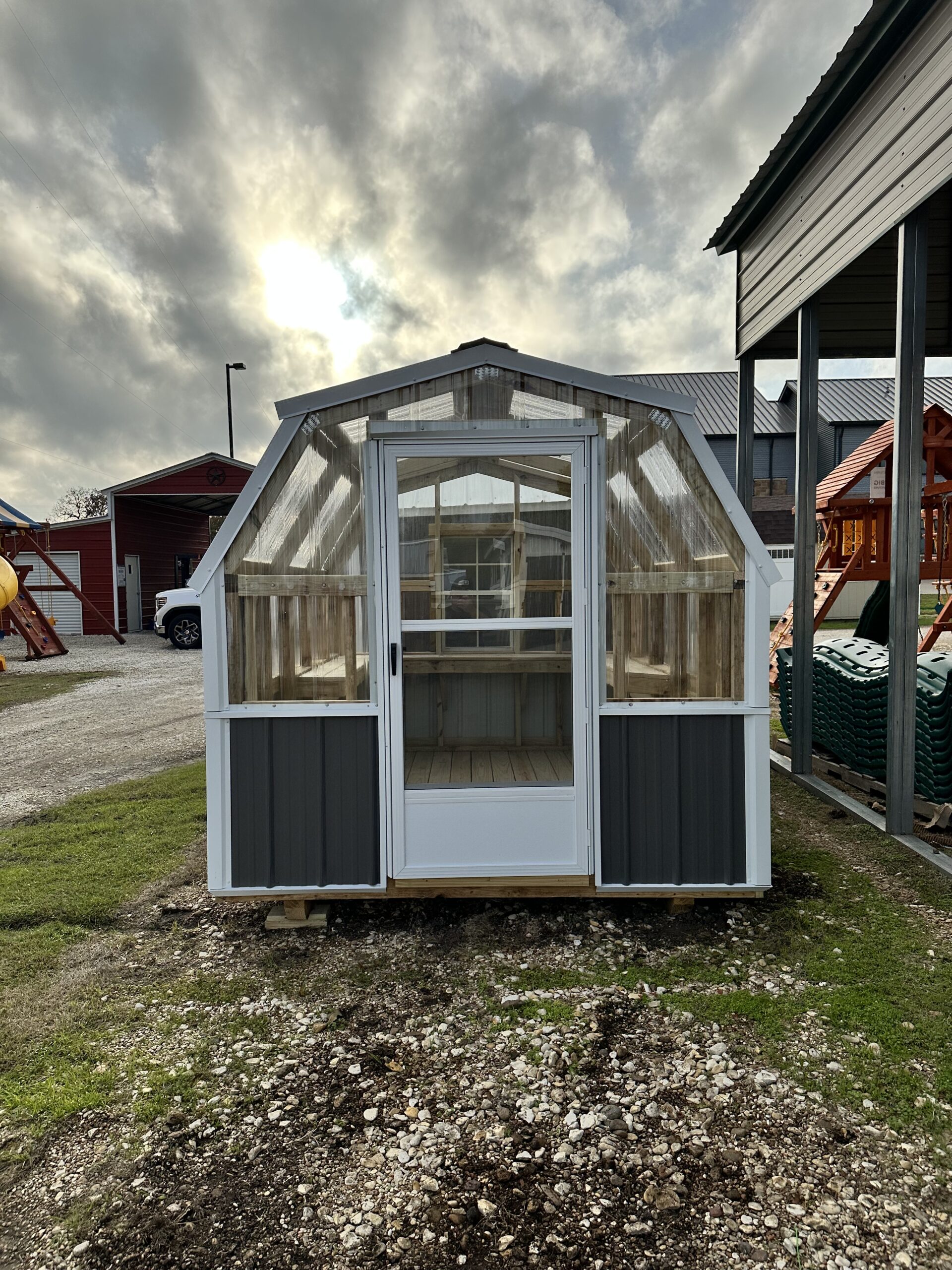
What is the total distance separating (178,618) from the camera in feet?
49.9

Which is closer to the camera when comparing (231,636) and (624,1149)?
(624,1149)

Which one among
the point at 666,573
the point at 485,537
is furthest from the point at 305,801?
the point at 666,573

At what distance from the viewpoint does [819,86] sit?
429cm

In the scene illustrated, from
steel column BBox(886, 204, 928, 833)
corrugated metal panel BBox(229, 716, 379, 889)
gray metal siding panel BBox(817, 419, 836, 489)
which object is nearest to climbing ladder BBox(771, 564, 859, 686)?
steel column BBox(886, 204, 928, 833)

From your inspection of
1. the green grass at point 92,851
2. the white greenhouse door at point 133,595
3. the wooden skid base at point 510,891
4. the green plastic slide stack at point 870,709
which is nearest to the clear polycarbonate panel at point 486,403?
the wooden skid base at point 510,891

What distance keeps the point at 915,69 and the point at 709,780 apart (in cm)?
367

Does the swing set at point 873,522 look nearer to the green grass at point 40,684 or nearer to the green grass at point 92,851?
the green grass at point 92,851

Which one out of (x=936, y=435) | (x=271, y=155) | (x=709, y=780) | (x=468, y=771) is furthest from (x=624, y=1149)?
(x=271, y=155)

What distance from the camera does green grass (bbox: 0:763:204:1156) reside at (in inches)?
90.1

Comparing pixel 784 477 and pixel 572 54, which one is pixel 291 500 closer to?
pixel 572 54

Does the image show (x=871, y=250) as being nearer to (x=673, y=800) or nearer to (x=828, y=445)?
(x=673, y=800)

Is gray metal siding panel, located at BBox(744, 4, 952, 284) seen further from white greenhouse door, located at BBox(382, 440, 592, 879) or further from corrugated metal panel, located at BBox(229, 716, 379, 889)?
corrugated metal panel, located at BBox(229, 716, 379, 889)

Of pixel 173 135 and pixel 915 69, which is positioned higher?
pixel 173 135

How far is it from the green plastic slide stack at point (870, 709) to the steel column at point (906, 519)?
0.15 metres
